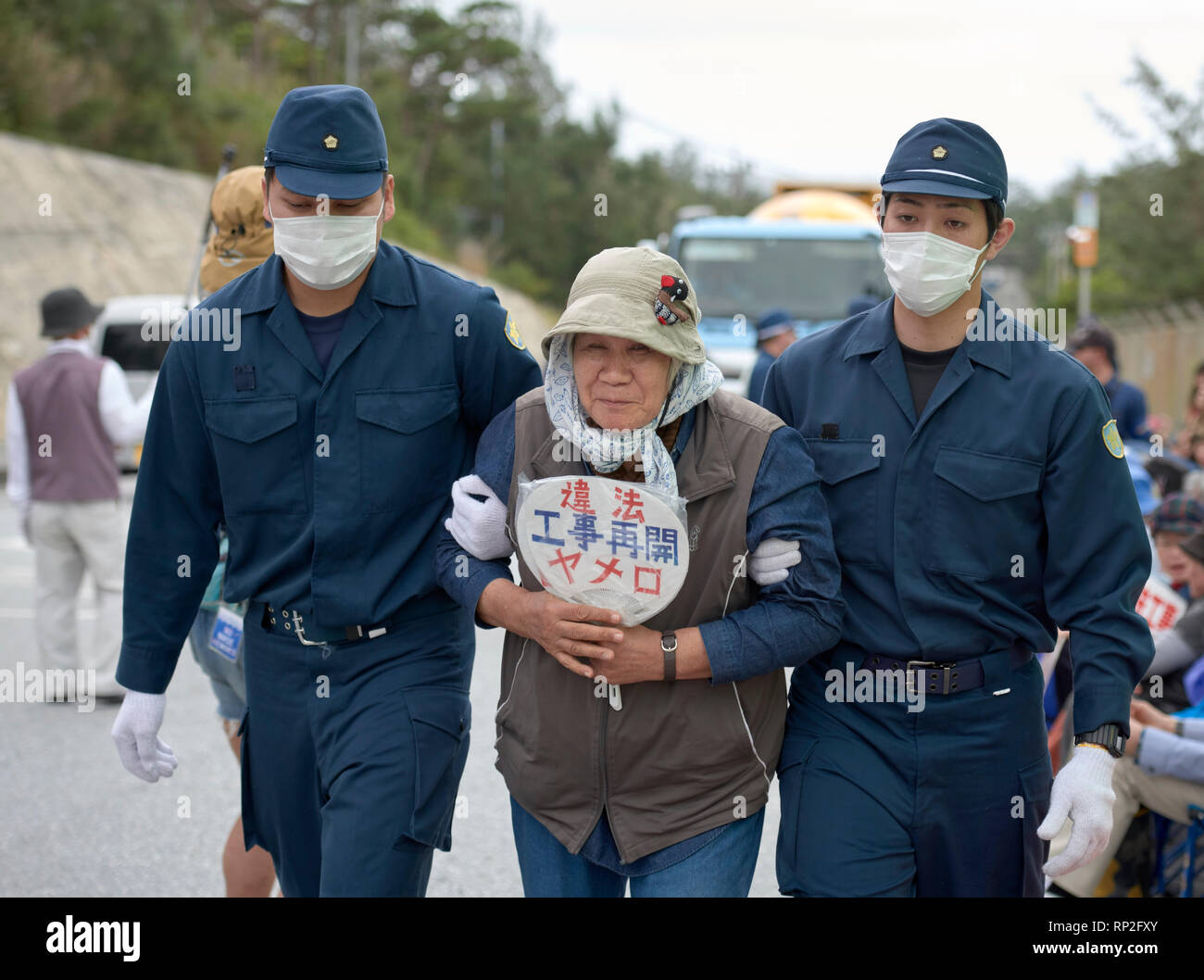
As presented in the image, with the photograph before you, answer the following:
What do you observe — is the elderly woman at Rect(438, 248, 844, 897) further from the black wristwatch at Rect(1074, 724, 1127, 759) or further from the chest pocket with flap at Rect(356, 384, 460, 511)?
the black wristwatch at Rect(1074, 724, 1127, 759)

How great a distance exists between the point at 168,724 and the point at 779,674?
16.3 feet

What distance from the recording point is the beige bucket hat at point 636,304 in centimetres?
272

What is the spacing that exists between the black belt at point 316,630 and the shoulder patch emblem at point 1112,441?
168 cm

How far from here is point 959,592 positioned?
3.01 m

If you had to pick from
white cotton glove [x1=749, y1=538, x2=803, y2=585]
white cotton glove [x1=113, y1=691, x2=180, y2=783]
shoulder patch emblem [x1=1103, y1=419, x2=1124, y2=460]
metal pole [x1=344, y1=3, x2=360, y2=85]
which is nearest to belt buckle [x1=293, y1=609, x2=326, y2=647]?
white cotton glove [x1=113, y1=691, x2=180, y2=783]

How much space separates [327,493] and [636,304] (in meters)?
0.94

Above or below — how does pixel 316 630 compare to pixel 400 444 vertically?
below

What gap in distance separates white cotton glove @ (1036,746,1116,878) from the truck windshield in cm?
892

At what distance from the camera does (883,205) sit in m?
3.21

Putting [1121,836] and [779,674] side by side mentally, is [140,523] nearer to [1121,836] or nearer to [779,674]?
[779,674]

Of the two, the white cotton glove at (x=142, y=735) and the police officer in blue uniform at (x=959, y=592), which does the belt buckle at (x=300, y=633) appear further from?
the police officer in blue uniform at (x=959, y=592)

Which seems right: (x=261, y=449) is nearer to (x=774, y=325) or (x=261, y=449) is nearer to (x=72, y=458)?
(x=72, y=458)

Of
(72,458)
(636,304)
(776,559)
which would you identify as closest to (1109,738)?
(776,559)
